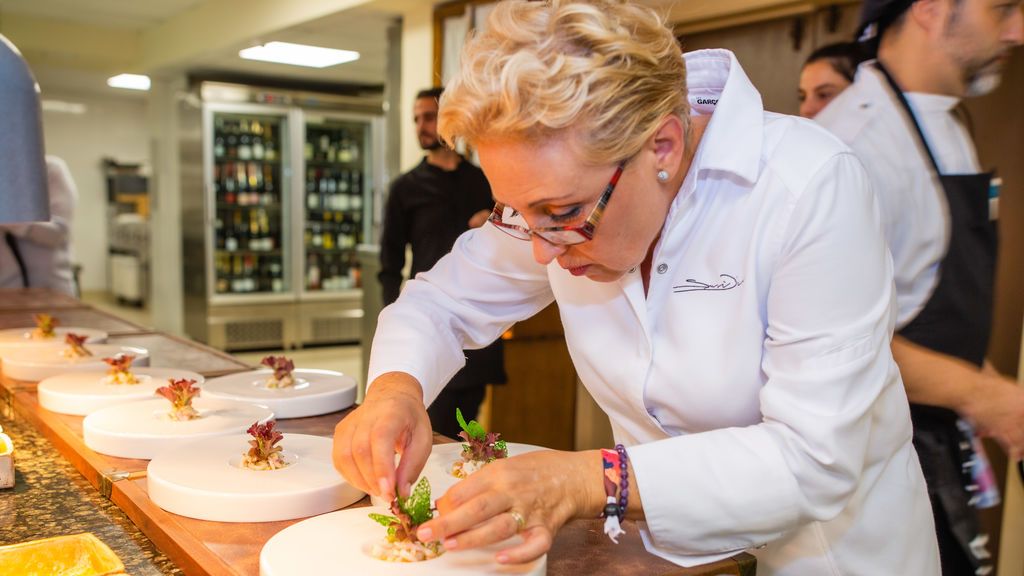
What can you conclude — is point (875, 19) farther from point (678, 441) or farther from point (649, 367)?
point (678, 441)

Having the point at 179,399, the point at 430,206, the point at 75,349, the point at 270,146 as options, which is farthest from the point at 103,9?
the point at 179,399

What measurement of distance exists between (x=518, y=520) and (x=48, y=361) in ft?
5.45

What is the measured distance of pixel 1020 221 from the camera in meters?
2.85

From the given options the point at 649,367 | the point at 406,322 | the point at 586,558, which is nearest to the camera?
the point at 586,558

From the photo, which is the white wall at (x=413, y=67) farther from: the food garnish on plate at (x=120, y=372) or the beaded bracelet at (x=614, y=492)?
the beaded bracelet at (x=614, y=492)

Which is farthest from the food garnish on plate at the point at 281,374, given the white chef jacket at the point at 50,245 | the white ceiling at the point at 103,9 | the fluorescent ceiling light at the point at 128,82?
the fluorescent ceiling light at the point at 128,82

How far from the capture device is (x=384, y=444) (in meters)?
1.09

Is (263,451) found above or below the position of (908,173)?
below

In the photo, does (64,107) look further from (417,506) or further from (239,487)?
(417,506)

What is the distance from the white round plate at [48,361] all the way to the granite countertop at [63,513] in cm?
51

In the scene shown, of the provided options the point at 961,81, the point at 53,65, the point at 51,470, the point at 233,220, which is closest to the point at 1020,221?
the point at 961,81

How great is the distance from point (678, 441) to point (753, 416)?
0.70 feet

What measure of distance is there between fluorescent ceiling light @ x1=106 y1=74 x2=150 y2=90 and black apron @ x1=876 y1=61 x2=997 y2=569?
8.83 metres

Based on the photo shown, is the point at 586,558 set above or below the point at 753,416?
below
